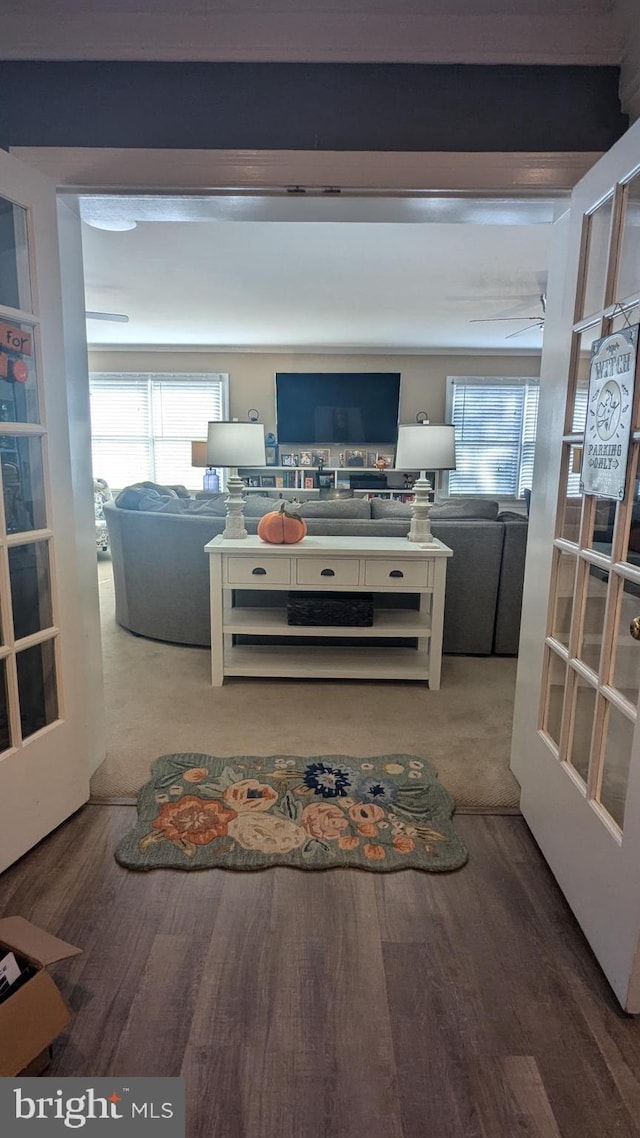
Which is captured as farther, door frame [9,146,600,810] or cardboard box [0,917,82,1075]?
door frame [9,146,600,810]

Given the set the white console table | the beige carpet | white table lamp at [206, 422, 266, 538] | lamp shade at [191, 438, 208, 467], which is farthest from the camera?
lamp shade at [191, 438, 208, 467]

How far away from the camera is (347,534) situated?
11.1 feet

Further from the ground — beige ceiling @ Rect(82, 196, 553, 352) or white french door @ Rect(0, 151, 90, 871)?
beige ceiling @ Rect(82, 196, 553, 352)

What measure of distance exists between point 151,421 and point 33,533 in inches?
246

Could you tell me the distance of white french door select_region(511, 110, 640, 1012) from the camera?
4.39 feet

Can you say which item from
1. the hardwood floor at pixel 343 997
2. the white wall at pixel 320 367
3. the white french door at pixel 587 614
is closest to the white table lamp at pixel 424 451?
the white french door at pixel 587 614

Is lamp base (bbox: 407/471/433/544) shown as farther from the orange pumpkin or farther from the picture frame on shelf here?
the picture frame on shelf

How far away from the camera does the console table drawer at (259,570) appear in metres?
2.97

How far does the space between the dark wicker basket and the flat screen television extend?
4.46m

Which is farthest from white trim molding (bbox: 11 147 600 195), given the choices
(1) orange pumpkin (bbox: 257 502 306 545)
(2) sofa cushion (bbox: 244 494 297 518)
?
(2) sofa cushion (bbox: 244 494 297 518)

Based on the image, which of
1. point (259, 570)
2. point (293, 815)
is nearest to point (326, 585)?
point (259, 570)

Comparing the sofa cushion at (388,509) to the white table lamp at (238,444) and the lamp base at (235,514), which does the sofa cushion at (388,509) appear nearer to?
the white table lamp at (238,444)

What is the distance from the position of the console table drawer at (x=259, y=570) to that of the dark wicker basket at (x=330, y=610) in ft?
0.52

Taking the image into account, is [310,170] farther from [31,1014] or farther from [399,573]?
[31,1014]
